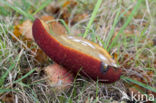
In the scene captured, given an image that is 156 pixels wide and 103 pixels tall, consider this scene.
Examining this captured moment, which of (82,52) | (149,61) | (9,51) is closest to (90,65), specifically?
(82,52)

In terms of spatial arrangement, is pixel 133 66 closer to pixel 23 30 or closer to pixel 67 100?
pixel 67 100

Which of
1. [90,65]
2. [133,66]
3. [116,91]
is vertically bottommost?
[116,91]

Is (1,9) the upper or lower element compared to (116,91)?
upper

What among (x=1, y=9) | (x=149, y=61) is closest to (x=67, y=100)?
(x=149, y=61)

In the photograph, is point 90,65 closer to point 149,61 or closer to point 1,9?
point 149,61

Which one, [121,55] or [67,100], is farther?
[121,55]

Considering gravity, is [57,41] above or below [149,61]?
above

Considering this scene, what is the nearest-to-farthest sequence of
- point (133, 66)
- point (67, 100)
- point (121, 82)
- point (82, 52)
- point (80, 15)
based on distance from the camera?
point (82, 52) → point (67, 100) → point (121, 82) → point (133, 66) → point (80, 15)

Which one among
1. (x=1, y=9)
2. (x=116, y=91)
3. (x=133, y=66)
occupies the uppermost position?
(x=1, y=9)

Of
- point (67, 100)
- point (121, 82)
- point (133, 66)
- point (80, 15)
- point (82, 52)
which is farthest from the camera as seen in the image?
point (80, 15)

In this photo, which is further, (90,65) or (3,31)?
(3,31)
